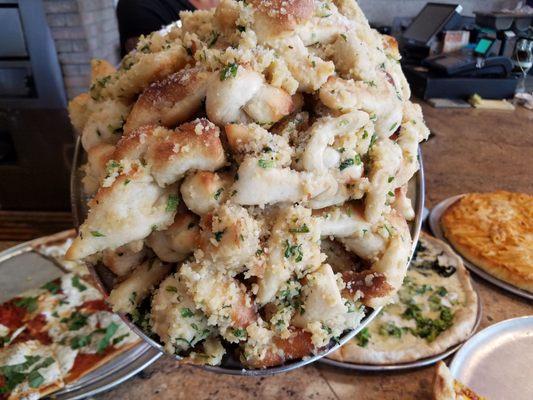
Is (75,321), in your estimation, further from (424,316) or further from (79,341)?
(424,316)

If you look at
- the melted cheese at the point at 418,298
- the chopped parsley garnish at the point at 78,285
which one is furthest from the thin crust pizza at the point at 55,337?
the melted cheese at the point at 418,298

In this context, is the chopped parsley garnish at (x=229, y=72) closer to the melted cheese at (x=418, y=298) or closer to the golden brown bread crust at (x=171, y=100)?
the golden brown bread crust at (x=171, y=100)

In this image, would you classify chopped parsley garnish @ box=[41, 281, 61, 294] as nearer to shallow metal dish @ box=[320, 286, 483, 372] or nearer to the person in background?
shallow metal dish @ box=[320, 286, 483, 372]

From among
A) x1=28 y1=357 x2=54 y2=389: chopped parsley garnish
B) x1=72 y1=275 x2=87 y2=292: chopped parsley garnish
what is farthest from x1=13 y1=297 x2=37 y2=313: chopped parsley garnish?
x1=28 y1=357 x2=54 y2=389: chopped parsley garnish

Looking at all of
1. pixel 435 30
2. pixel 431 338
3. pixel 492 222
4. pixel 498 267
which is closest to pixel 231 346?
pixel 431 338

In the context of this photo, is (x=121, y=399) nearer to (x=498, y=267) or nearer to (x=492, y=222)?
(x=498, y=267)

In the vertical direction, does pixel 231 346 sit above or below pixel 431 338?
above
